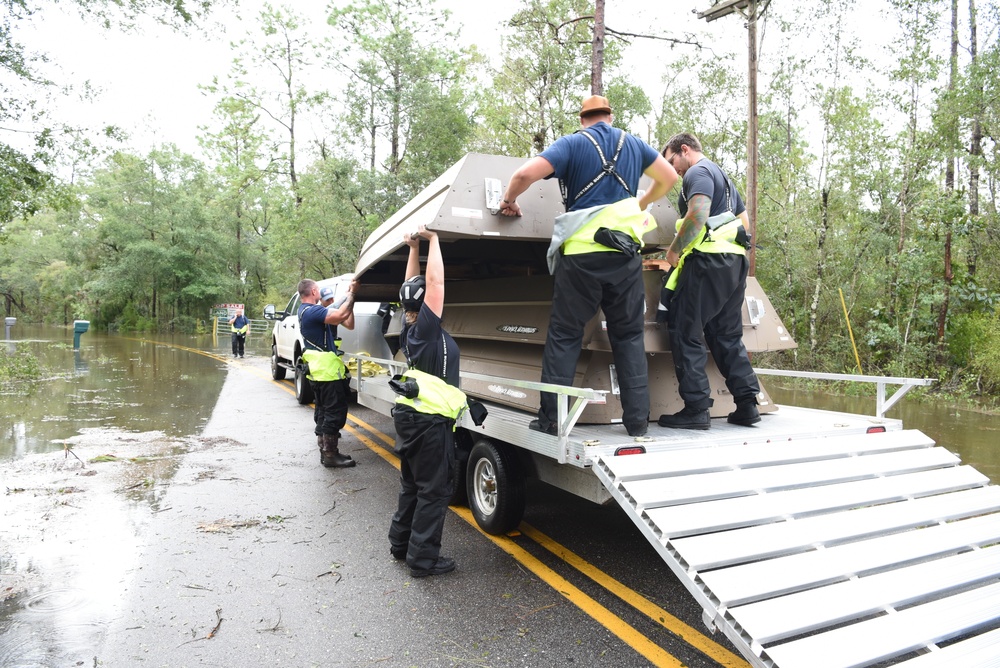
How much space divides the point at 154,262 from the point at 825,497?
42.3 metres

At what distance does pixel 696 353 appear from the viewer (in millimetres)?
4277

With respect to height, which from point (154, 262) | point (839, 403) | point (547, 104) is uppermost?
point (547, 104)

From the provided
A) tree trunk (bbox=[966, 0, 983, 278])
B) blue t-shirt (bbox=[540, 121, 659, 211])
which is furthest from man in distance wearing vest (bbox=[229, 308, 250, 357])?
tree trunk (bbox=[966, 0, 983, 278])

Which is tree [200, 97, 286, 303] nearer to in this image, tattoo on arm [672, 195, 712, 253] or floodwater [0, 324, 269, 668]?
floodwater [0, 324, 269, 668]

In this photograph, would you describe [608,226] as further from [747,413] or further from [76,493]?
[76,493]

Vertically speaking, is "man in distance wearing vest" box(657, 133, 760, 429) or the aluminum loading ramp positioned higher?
"man in distance wearing vest" box(657, 133, 760, 429)

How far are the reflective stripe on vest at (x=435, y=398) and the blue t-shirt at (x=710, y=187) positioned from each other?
85.6 inches

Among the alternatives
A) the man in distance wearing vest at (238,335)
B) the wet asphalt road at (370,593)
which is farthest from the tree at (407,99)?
the wet asphalt road at (370,593)

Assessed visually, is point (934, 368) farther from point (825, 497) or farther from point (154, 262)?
point (154, 262)

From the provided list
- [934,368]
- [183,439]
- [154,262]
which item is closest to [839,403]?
[934,368]

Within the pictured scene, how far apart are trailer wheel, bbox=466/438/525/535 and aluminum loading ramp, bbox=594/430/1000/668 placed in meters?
1.14

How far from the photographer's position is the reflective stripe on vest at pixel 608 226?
3.83m

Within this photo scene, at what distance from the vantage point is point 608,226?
383cm

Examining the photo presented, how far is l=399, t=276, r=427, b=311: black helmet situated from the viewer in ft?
13.2
